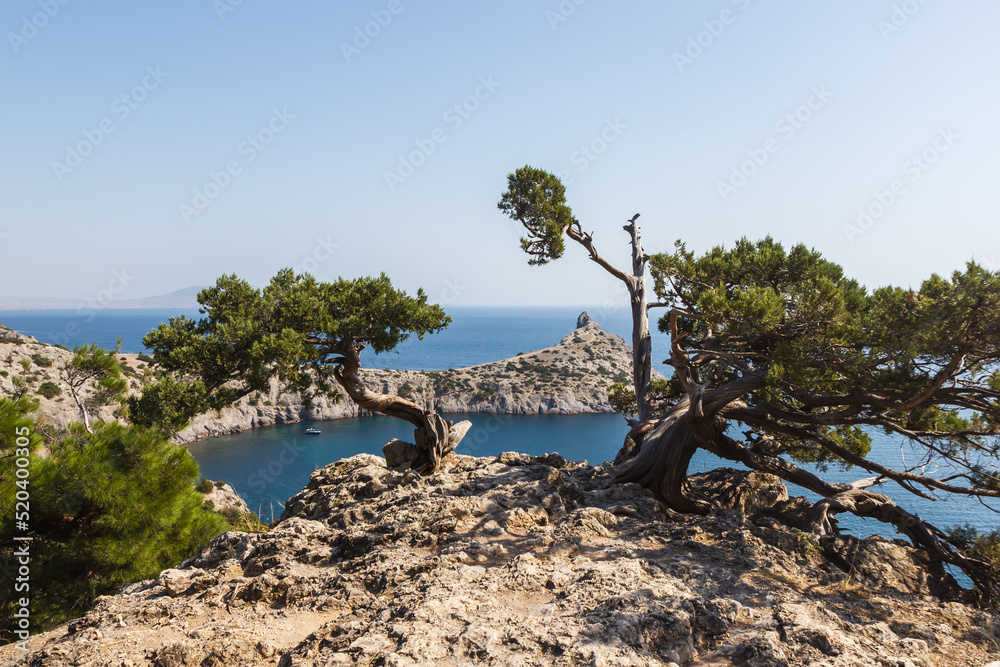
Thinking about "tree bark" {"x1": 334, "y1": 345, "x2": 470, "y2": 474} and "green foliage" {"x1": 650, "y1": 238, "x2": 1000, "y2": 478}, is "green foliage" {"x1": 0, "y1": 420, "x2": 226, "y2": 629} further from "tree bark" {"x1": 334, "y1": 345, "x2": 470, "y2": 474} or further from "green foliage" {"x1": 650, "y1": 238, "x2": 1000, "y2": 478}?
"green foliage" {"x1": 650, "y1": 238, "x2": 1000, "y2": 478}

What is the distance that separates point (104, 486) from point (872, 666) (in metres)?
9.56

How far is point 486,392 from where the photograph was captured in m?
77.4

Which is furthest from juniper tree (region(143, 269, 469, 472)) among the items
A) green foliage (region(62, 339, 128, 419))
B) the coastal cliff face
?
the coastal cliff face

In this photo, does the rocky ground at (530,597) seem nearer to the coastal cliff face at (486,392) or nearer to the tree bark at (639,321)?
the tree bark at (639,321)

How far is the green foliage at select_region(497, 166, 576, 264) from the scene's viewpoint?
12336 mm

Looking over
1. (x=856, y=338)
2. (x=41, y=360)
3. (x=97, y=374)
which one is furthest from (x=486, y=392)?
(x=856, y=338)

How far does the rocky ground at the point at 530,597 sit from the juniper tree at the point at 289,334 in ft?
9.29

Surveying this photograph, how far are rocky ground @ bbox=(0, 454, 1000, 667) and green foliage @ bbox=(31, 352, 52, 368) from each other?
2315 inches

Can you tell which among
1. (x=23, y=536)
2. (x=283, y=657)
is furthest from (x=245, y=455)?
(x=283, y=657)

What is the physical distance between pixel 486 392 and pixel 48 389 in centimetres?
5003

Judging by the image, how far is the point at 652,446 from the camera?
10172 mm

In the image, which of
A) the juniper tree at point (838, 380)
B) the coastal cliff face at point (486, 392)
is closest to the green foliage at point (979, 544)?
the juniper tree at point (838, 380)

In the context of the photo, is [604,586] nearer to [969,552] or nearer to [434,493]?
[434,493]

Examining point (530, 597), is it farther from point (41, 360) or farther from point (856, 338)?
point (41, 360)
